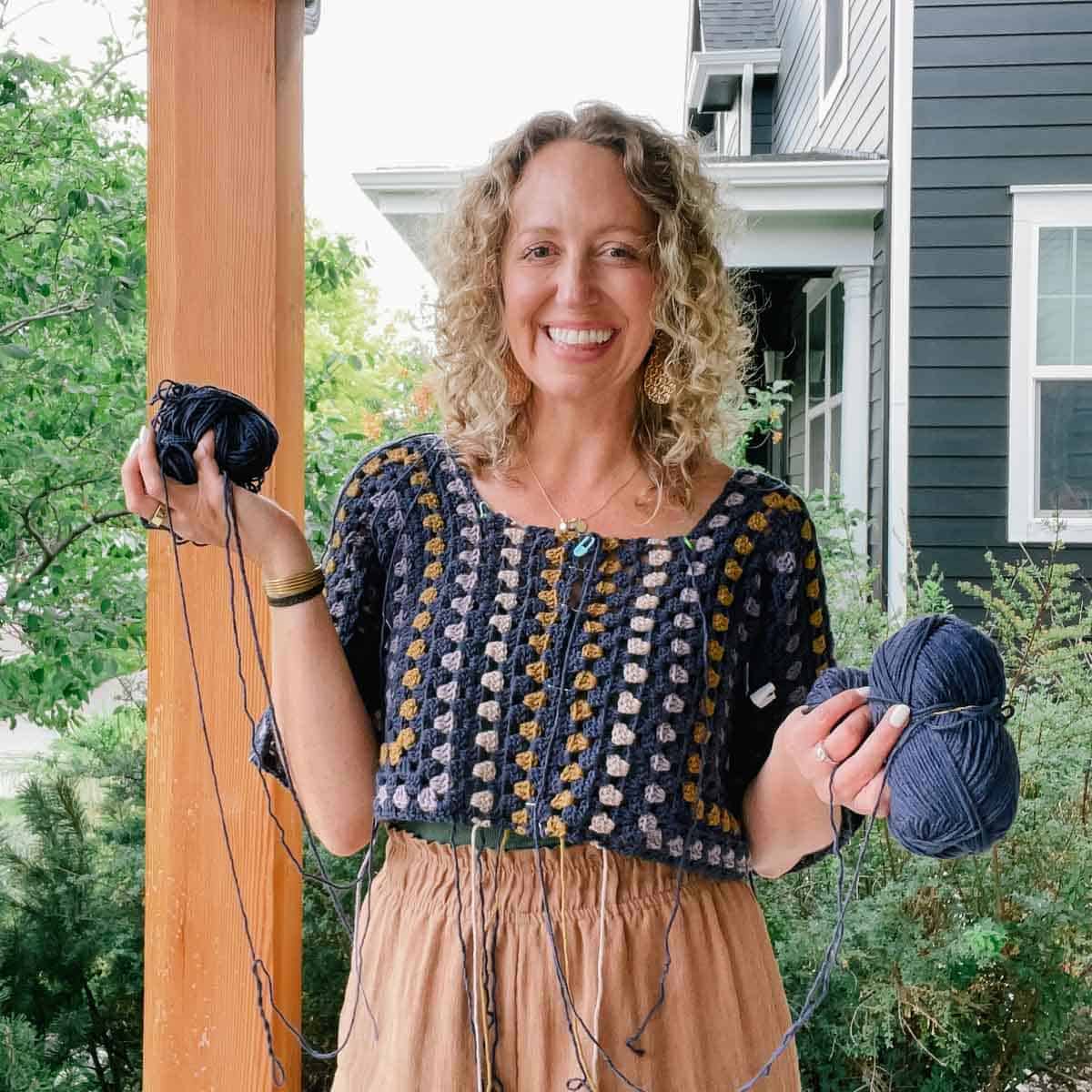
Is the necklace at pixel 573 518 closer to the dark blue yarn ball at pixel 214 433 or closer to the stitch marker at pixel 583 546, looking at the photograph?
the stitch marker at pixel 583 546

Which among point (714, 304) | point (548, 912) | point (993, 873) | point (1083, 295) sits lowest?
point (993, 873)

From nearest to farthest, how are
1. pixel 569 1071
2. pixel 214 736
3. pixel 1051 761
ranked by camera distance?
1. pixel 569 1071
2. pixel 214 736
3. pixel 1051 761

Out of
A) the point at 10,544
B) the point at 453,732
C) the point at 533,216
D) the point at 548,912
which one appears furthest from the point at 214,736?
the point at 10,544

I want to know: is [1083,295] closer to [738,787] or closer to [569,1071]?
[738,787]

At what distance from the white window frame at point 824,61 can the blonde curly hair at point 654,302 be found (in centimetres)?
536

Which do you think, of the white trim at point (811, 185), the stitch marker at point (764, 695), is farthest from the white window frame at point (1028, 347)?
the stitch marker at point (764, 695)

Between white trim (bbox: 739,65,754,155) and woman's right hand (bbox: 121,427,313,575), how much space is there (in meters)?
8.32

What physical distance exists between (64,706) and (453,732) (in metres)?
2.27

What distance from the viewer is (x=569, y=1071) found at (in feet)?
3.70

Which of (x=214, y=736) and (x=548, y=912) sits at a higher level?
(x=214, y=736)

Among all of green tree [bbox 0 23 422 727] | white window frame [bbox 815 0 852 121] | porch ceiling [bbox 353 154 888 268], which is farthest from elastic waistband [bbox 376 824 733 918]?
white window frame [bbox 815 0 852 121]

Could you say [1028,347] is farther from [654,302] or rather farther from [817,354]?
[654,302]

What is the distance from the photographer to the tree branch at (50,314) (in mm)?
2865

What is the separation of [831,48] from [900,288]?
7.95 ft
